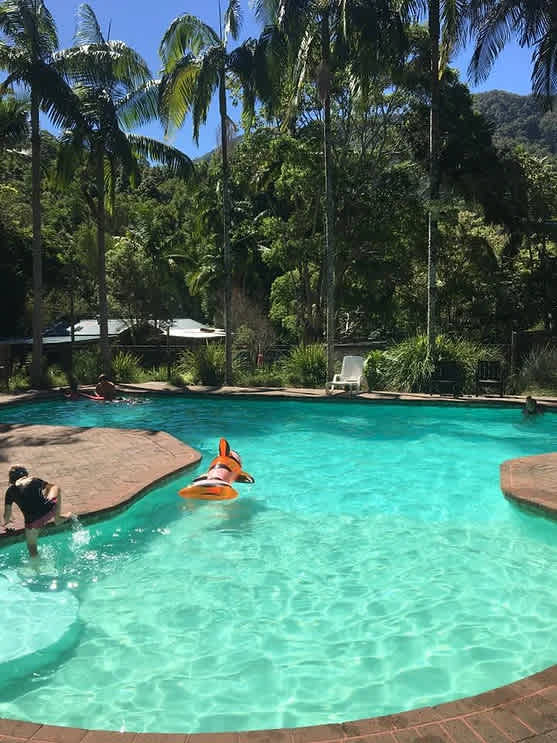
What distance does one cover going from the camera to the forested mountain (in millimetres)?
94250

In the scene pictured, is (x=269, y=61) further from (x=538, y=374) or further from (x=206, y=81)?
(x=538, y=374)

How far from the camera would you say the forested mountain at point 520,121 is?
309 feet

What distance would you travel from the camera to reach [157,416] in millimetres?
14977

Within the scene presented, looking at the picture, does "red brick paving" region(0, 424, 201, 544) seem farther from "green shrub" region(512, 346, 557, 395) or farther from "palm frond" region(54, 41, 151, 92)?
"palm frond" region(54, 41, 151, 92)

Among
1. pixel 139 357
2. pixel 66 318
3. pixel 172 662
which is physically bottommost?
pixel 172 662

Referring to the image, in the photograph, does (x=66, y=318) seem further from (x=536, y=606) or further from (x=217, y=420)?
(x=536, y=606)

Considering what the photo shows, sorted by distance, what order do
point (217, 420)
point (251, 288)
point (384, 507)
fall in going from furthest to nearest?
point (251, 288) < point (217, 420) < point (384, 507)

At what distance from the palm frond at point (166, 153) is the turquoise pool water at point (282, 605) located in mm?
13320

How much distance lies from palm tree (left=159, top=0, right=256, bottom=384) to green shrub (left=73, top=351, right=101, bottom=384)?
4.60 meters

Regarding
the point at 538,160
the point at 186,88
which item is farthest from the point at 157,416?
the point at 538,160

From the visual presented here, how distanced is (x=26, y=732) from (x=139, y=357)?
19.9 m

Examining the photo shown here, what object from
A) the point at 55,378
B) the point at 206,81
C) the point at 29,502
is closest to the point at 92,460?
the point at 29,502

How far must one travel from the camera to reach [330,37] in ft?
53.7

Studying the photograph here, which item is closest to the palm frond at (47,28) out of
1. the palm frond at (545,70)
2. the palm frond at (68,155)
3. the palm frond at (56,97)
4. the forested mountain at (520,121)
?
the palm frond at (56,97)
